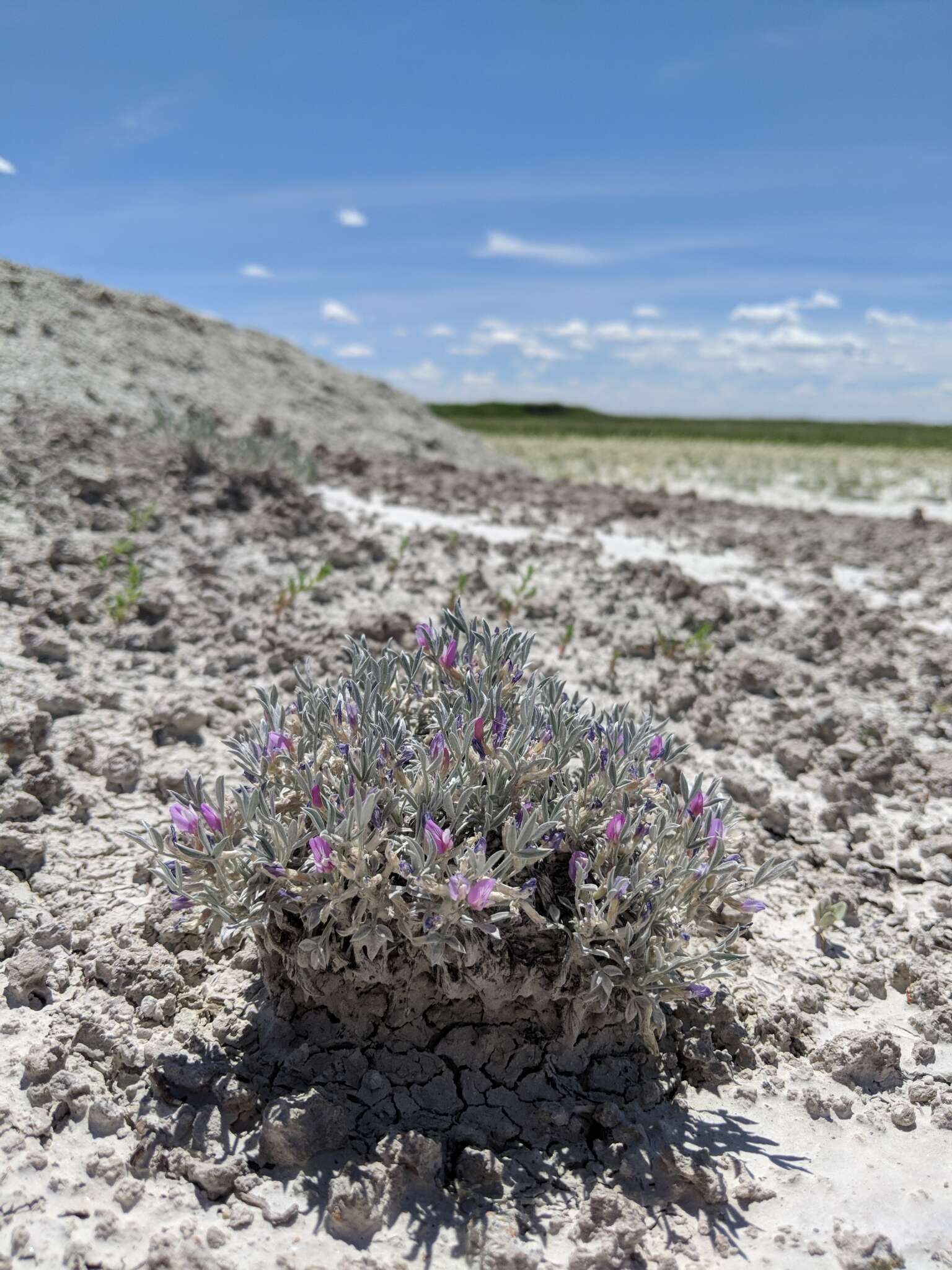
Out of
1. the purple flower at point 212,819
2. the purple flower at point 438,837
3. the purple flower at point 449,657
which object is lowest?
the purple flower at point 212,819

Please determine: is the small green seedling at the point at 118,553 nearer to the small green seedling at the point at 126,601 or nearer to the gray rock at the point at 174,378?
the small green seedling at the point at 126,601

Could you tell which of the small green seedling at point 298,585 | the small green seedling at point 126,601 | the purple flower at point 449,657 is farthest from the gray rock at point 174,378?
the purple flower at point 449,657

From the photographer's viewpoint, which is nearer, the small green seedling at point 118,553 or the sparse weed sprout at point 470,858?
the sparse weed sprout at point 470,858

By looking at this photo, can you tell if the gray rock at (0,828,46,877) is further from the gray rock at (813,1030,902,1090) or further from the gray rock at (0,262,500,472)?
the gray rock at (0,262,500,472)

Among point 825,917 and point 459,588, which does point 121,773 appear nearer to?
point 459,588

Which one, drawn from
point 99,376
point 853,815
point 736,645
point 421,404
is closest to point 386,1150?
point 853,815

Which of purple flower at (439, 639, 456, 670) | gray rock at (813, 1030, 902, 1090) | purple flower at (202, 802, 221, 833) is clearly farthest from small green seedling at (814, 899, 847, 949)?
purple flower at (202, 802, 221, 833)

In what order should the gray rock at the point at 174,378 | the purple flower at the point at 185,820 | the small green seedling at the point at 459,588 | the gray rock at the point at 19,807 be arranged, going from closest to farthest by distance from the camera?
the purple flower at the point at 185,820
the gray rock at the point at 19,807
the small green seedling at the point at 459,588
the gray rock at the point at 174,378

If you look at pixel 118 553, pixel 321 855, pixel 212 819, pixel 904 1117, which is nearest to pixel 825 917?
pixel 904 1117
